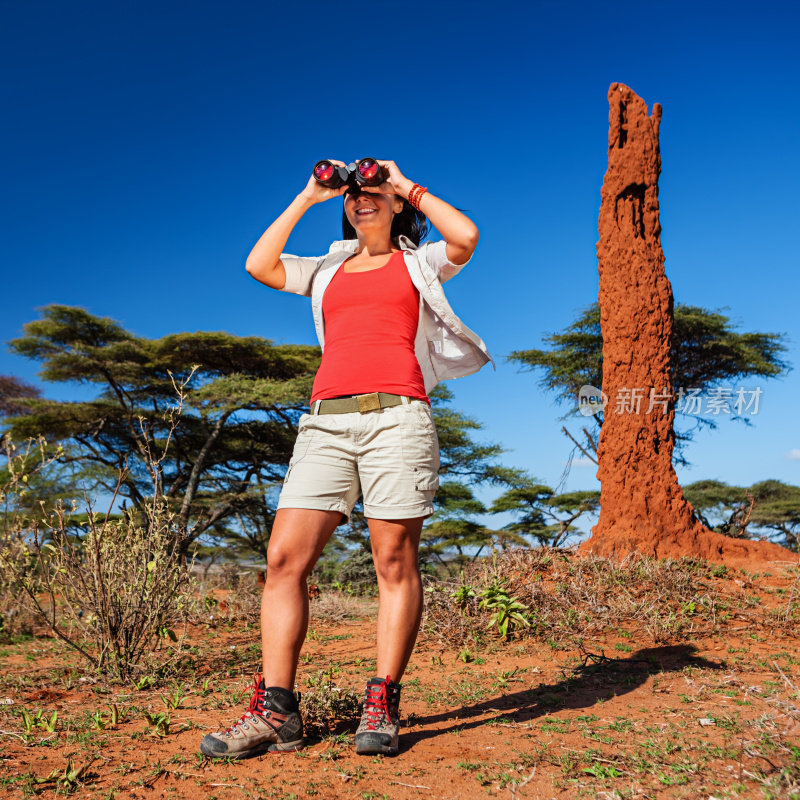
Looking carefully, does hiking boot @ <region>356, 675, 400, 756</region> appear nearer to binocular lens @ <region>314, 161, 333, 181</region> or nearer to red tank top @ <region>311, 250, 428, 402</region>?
red tank top @ <region>311, 250, 428, 402</region>

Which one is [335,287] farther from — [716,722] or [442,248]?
[716,722]

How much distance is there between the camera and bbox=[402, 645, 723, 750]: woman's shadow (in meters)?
2.75

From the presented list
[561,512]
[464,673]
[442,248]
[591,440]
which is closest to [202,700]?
[464,673]

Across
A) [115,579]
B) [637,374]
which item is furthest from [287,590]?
[637,374]

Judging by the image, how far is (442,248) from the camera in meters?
2.63

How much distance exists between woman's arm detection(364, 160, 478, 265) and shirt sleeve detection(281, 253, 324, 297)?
1.21 feet

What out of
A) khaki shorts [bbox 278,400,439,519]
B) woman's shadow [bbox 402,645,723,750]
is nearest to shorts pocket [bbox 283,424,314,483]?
khaki shorts [bbox 278,400,439,519]

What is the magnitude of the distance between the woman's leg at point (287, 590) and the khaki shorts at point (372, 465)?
6cm

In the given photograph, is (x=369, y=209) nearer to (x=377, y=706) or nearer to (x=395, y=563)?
(x=395, y=563)

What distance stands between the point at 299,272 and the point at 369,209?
1.19ft

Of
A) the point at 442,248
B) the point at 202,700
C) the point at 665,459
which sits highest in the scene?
the point at 442,248

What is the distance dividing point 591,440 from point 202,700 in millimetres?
11551

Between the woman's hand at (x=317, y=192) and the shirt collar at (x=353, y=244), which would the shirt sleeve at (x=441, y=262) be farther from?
the woman's hand at (x=317, y=192)

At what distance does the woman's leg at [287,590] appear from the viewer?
2350mm
